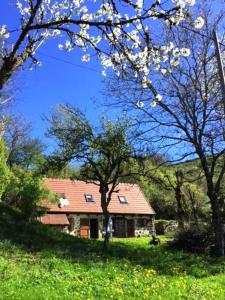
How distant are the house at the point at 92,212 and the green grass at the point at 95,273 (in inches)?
1088

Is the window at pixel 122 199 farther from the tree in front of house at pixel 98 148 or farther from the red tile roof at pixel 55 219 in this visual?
the tree in front of house at pixel 98 148

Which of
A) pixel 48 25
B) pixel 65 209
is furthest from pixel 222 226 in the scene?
pixel 65 209

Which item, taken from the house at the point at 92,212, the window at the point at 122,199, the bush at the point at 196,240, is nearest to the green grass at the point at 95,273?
the bush at the point at 196,240

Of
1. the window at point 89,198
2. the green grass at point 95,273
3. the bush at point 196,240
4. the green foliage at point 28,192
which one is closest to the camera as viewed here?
the green grass at point 95,273

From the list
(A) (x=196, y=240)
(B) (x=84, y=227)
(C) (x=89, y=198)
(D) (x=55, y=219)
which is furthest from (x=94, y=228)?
(A) (x=196, y=240)

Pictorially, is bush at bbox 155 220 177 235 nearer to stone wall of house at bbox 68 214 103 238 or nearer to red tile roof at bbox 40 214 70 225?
stone wall of house at bbox 68 214 103 238

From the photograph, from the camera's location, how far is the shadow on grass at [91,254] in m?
17.1

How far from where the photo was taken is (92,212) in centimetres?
5188

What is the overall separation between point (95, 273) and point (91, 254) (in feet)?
16.9

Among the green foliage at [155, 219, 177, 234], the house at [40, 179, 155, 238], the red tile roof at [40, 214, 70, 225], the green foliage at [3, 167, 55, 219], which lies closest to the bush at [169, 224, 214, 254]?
the green foliage at [3, 167, 55, 219]

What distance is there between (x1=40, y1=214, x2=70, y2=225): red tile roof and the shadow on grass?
20.7 metres

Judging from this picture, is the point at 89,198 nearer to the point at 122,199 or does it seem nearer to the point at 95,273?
the point at 122,199

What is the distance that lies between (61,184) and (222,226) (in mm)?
32483

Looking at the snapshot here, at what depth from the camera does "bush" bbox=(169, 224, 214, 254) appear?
2510cm
